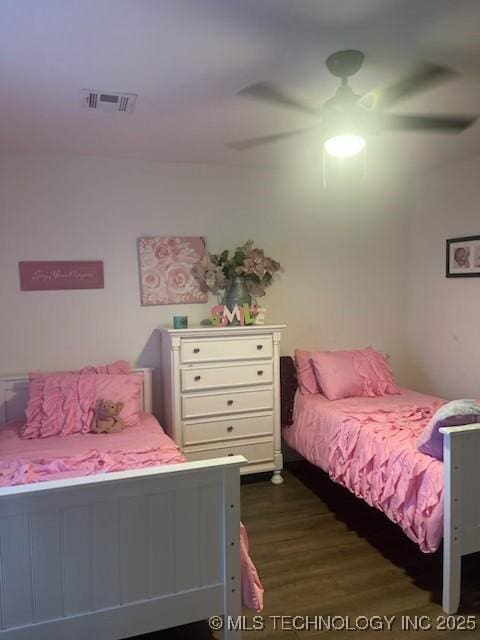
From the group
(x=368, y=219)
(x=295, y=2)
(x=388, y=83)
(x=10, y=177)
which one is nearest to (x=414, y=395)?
(x=368, y=219)

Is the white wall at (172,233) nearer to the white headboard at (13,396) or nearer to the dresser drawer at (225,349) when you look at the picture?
the white headboard at (13,396)

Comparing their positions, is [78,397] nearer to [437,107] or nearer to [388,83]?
[388,83]

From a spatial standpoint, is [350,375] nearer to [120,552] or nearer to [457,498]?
[457,498]

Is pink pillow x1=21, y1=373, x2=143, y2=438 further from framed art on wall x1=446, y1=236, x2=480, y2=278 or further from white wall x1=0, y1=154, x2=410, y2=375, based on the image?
framed art on wall x1=446, y1=236, x2=480, y2=278

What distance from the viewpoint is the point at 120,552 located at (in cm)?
160

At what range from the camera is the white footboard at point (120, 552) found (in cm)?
151

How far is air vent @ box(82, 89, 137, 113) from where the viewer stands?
2262 millimetres

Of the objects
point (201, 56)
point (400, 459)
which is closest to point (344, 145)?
point (201, 56)

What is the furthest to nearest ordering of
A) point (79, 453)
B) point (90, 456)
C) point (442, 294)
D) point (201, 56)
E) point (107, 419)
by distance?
point (442, 294), point (107, 419), point (79, 453), point (90, 456), point (201, 56)

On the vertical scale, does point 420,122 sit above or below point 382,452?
above

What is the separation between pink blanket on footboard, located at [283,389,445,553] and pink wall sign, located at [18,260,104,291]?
1745 millimetres

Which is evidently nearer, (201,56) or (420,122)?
(201,56)

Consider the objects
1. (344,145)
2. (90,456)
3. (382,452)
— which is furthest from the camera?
(382,452)

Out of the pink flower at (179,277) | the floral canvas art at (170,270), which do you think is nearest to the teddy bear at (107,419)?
the floral canvas art at (170,270)
